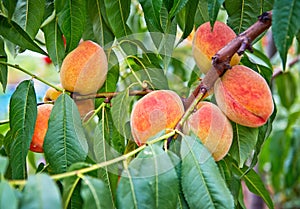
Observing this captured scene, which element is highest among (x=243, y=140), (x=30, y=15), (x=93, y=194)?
(x=30, y=15)

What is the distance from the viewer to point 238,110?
73 cm

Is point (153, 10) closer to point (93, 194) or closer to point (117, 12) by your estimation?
point (117, 12)

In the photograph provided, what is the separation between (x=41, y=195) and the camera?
1.51ft

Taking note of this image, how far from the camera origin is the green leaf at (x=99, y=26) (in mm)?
886

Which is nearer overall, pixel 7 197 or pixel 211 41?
pixel 7 197

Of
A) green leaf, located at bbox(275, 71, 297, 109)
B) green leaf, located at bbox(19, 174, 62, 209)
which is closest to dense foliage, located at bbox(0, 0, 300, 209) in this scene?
green leaf, located at bbox(19, 174, 62, 209)

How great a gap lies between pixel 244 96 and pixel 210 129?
2.9 inches

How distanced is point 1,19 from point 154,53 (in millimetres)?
287

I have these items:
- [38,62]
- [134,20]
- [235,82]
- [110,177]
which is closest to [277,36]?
[235,82]

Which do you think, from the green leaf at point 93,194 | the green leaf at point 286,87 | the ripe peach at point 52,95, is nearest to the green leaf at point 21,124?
the ripe peach at point 52,95

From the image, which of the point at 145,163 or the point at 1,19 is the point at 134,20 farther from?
the point at 145,163

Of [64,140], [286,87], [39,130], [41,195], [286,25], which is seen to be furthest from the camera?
[286,87]

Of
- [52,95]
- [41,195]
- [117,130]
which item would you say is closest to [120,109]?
[117,130]

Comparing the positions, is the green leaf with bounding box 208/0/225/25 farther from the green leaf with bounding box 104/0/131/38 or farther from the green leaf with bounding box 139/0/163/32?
the green leaf with bounding box 104/0/131/38
